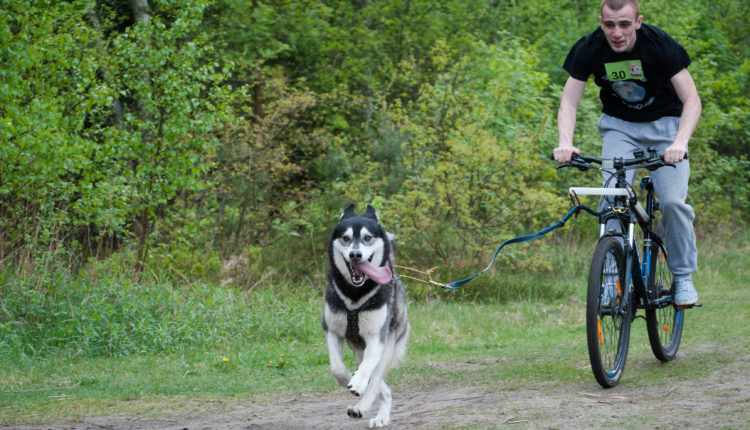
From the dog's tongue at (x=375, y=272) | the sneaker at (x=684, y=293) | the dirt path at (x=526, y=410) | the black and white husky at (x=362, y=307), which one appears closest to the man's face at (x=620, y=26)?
the sneaker at (x=684, y=293)

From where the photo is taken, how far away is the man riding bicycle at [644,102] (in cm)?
530

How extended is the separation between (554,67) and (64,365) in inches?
712

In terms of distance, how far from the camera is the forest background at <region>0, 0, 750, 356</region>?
9.02 meters

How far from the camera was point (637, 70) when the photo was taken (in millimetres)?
5434

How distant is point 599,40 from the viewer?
553cm

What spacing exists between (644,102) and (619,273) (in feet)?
4.02

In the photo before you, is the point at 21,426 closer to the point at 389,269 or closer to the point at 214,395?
the point at 214,395

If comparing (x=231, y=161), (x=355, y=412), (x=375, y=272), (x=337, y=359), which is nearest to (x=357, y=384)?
(x=355, y=412)

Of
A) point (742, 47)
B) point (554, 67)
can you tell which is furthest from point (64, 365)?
point (742, 47)

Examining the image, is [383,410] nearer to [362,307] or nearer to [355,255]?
[362,307]

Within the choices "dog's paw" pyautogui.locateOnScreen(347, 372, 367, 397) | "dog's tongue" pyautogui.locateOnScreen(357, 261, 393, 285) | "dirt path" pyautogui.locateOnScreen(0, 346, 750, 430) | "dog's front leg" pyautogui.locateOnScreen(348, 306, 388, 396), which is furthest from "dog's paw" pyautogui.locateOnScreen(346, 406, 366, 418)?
"dog's tongue" pyautogui.locateOnScreen(357, 261, 393, 285)

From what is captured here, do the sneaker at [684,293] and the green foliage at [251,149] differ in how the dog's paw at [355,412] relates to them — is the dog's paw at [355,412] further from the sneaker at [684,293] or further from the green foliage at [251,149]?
the green foliage at [251,149]

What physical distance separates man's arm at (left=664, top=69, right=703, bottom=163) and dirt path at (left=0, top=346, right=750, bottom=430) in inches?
57.6

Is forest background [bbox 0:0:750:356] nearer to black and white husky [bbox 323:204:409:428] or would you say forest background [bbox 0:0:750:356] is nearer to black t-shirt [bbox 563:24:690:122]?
black and white husky [bbox 323:204:409:428]
